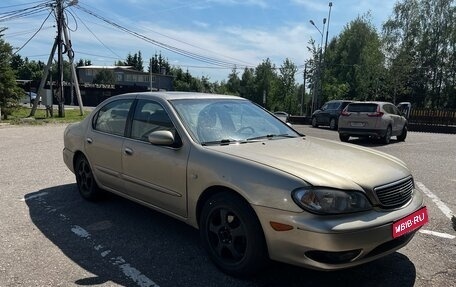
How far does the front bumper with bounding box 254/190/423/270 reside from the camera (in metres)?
3.07

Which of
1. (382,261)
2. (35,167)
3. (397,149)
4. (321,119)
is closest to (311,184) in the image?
(382,261)

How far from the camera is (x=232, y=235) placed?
3627 millimetres

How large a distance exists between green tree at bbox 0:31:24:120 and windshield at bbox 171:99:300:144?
71.0ft

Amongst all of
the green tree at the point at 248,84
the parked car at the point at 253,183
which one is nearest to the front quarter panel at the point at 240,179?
the parked car at the point at 253,183

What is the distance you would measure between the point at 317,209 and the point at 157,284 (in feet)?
4.72

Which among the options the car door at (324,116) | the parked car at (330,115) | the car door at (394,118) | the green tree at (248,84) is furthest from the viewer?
the green tree at (248,84)

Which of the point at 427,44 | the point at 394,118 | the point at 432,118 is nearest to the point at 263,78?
the point at 427,44

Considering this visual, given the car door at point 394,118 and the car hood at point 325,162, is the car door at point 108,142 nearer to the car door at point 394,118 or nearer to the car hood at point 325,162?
the car hood at point 325,162

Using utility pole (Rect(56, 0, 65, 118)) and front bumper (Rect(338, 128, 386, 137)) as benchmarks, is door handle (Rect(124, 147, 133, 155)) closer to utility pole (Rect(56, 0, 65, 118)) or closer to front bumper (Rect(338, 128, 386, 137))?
front bumper (Rect(338, 128, 386, 137))

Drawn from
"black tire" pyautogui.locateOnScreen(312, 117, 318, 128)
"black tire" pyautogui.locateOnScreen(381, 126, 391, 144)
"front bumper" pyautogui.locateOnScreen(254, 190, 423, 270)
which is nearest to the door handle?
"front bumper" pyautogui.locateOnScreen(254, 190, 423, 270)

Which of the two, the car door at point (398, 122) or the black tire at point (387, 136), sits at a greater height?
the car door at point (398, 122)

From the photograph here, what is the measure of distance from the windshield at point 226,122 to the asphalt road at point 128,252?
116cm

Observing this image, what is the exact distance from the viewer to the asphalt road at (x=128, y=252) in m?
3.60

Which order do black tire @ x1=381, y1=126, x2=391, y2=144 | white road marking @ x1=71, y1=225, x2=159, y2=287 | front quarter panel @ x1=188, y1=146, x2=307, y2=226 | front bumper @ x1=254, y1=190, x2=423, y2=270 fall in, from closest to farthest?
1. front bumper @ x1=254, y1=190, x2=423, y2=270
2. front quarter panel @ x1=188, y1=146, x2=307, y2=226
3. white road marking @ x1=71, y1=225, x2=159, y2=287
4. black tire @ x1=381, y1=126, x2=391, y2=144
